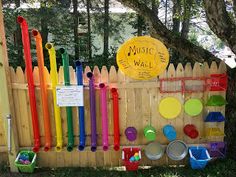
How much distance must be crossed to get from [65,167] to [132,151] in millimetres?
945

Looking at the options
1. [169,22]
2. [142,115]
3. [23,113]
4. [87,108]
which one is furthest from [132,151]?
[169,22]

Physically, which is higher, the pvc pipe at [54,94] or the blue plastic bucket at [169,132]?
the pvc pipe at [54,94]

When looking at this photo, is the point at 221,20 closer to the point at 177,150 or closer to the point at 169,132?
the point at 169,132

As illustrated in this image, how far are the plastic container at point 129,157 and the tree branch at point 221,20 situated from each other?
180cm

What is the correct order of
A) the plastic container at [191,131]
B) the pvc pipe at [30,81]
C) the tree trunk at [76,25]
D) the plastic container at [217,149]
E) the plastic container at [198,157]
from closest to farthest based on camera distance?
the pvc pipe at [30,81]
the plastic container at [198,157]
the plastic container at [191,131]
the plastic container at [217,149]
the tree trunk at [76,25]

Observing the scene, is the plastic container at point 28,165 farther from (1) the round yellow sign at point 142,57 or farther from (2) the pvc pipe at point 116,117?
(1) the round yellow sign at point 142,57

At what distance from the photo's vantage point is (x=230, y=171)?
4.02m

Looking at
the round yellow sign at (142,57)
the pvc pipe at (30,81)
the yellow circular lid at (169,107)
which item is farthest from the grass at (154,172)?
the round yellow sign at (142,57)

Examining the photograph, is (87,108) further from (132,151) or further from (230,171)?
(230,171)

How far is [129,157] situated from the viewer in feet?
13.7

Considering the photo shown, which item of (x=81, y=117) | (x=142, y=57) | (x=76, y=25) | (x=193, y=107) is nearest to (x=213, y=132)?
(x=193, y=107)

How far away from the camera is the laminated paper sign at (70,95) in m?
3.96

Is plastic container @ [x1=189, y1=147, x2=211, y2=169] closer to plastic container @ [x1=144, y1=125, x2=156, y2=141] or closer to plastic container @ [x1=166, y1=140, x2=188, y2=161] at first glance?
plastic container @ [x1=166, y1=140, x2=188, y2=161]

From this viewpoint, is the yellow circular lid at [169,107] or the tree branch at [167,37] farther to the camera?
the tree branch at [167,37]
